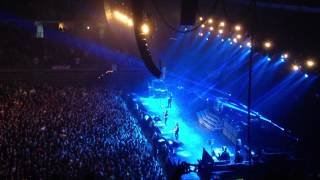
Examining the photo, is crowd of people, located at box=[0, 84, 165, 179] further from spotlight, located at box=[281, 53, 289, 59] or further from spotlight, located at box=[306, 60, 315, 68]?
spotlight, located at box=[281, 53, 289, 59]

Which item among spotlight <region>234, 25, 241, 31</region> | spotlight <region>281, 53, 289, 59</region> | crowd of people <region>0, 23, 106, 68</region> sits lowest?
spotlight <region>281, 53, 289, 59</region>

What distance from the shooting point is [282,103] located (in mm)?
22234

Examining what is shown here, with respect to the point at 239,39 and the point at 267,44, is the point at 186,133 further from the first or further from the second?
the point at 239,39

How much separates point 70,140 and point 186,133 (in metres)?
7.56

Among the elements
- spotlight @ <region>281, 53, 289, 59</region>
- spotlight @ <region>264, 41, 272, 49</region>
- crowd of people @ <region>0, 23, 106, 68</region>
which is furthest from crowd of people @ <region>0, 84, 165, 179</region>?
crowd of people @ <region>0, 23, 106, 68</region>

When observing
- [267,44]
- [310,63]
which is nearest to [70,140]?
[310,63]

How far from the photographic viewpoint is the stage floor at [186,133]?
17594 mm

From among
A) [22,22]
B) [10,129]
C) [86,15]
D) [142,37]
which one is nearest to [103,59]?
[86,15]

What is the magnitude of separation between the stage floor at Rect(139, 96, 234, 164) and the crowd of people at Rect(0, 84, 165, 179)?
197 centimetres

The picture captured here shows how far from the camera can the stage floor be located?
57.7 feet

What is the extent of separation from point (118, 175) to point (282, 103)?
13395 mm

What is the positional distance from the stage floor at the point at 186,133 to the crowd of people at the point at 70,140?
1968mm

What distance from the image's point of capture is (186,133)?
67.6 ft

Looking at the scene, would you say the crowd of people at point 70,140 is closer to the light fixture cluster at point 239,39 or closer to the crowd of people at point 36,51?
the light fixture cluster at point 239,39
